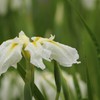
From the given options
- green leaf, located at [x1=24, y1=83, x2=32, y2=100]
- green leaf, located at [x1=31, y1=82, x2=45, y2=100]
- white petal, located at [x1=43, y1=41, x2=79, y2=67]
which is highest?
white petal, located at [x1=43, y1=41, x2=79, y2=67]

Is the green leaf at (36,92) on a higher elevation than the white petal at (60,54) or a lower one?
lower

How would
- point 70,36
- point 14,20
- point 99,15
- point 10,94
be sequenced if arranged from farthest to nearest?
1. point 14,20
2. point 70,36
3. point 99,15
4. point 10,94

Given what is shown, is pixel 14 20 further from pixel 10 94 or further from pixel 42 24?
pixel 10 94

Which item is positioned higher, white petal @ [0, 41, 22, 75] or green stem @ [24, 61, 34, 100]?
white petal @ [0, 41, 22, 75]

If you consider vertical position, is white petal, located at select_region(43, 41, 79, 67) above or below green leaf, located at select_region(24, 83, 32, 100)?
above

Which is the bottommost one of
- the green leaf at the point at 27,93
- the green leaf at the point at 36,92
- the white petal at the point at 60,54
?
the green leaf at the point at 36,92

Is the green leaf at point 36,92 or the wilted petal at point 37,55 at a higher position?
the wilted petal at point 37,55

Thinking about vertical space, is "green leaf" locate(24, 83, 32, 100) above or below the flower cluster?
below

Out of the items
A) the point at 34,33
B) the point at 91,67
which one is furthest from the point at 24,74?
the point at 34,33
